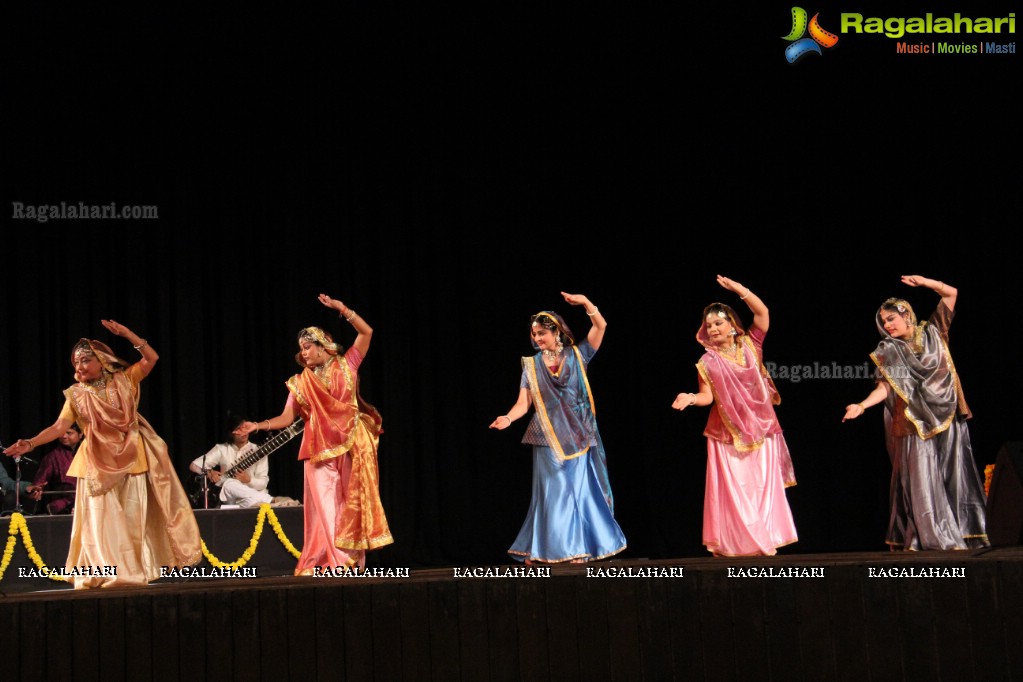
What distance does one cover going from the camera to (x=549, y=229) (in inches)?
348

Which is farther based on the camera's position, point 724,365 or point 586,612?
point 724,365

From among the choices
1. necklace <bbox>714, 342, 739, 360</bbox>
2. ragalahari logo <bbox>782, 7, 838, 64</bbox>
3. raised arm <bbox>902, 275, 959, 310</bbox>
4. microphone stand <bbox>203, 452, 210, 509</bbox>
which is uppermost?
ragalahari logo <bbox>782, 7, 838, 64</bbox>

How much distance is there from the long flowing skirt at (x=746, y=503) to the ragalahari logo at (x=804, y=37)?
3.79m

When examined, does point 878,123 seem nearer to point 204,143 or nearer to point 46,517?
point 204,143

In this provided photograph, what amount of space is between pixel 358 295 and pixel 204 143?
158 cm

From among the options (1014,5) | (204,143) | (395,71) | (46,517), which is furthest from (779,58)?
(46,517)

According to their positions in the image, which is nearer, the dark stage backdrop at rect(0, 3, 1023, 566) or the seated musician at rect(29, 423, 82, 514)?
the seated musician at rect(29, 423, 82, 514)

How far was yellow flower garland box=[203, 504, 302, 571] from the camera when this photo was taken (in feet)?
24.3

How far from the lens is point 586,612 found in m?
4.80

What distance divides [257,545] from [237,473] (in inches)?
28.8

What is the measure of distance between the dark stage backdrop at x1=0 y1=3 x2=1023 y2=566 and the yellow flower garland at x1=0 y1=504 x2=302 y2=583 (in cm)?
99

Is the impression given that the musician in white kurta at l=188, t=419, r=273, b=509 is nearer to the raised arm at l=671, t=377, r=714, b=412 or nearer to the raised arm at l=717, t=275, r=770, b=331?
the raised arm at l=671, t=377, r=714, b=412

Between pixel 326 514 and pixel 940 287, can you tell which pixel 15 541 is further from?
pixel 940 287

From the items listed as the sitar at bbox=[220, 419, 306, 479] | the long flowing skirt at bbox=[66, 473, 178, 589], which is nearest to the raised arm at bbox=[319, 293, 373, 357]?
the long flowing skirt at bbox=[66, 473, 178, 589]
